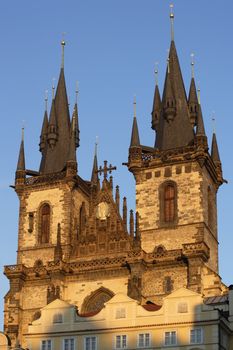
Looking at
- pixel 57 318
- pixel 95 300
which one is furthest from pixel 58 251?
pixel 57 318

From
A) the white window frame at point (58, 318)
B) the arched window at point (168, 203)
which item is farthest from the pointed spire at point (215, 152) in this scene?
the white window frame at point (58, 318)

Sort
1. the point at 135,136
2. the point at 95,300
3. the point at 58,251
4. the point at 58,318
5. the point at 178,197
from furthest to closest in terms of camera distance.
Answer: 1. the point at 135,136
2. the point at 58,251
3. the point at 178,197
4. the point at 95,300
5. the point at 58,318

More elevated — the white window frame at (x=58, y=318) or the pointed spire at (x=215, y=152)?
the pointed spire at (x=215, y=152)

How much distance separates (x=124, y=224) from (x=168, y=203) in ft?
11.7

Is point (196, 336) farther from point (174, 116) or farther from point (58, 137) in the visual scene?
point (58, 137)

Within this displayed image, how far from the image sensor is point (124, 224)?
62812mm

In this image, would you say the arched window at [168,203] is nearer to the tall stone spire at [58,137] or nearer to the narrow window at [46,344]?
the tall stone spire at [58,137]

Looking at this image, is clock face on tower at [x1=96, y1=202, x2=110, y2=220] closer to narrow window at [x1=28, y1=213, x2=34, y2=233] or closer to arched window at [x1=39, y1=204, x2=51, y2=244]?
arched window at [x1=39, y1=204, x2=51, y2=244]

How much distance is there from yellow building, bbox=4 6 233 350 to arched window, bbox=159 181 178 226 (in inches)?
2.9

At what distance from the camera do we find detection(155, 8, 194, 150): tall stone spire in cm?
6488

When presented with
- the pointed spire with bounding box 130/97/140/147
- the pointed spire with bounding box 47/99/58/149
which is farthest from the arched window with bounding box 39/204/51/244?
the pointed spire with bounding box 130/97/140/147

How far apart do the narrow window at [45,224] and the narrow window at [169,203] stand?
947 centimetres

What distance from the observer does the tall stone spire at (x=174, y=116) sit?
64.9 meters

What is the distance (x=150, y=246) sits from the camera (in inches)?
2421
